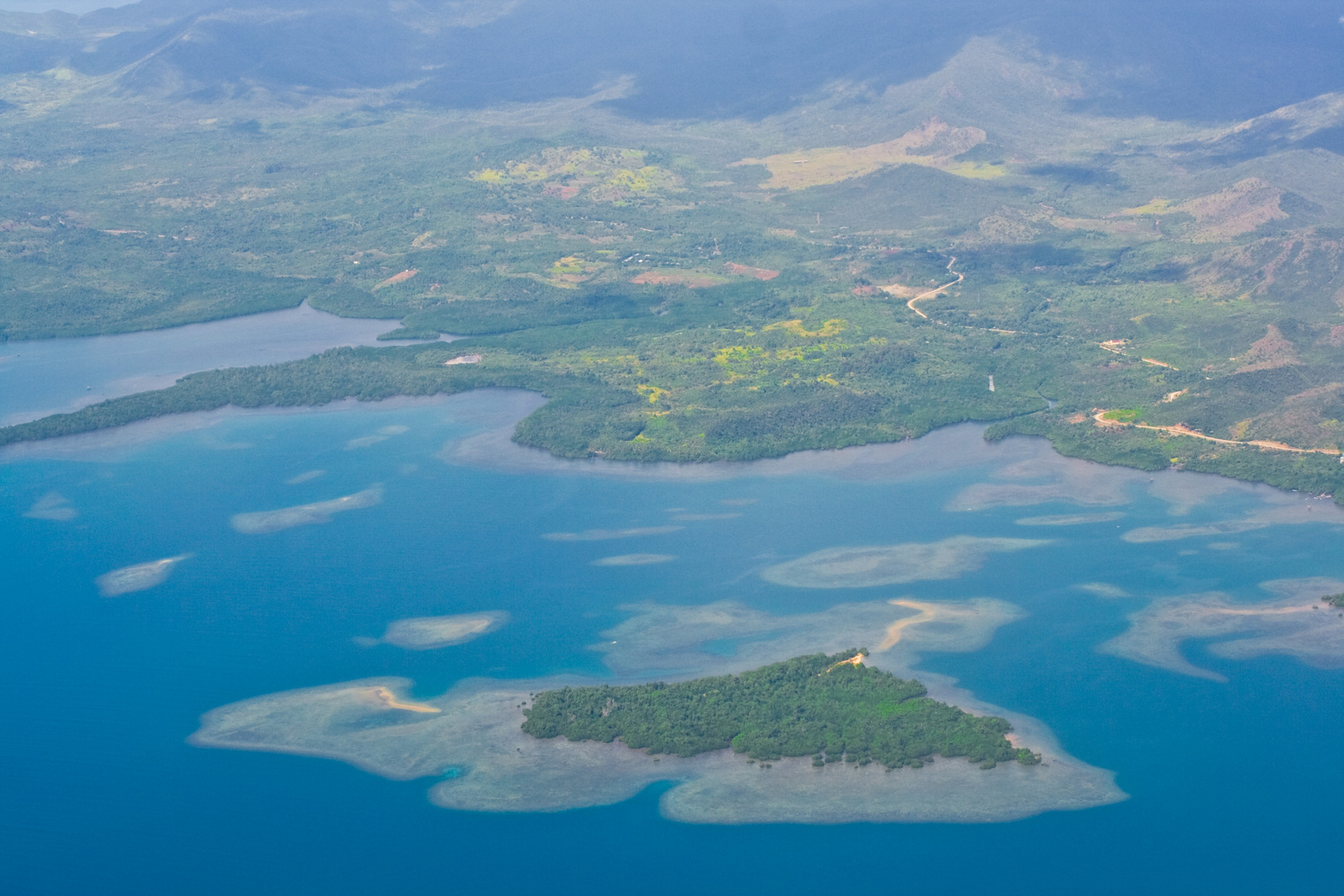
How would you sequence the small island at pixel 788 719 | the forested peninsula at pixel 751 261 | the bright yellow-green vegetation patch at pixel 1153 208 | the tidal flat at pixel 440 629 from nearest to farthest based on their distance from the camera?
the small island at pixel 788 719
the tidal flat at pixel 440 629
the forested peninsula at pixel 751 261
the bright yellow-green vegetation patch at pixel 1153 208

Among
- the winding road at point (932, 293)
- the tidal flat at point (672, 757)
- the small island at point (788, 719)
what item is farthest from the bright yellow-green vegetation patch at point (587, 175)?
the small island at point (788, 719)

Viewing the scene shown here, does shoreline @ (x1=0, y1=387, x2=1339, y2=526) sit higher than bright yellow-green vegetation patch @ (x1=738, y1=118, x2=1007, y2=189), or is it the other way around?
bright yellow-green vegetation patch @ (x1=738, y1=118, x2=1007, y2=189)

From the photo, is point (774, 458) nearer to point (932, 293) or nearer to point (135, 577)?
point (135, 577)

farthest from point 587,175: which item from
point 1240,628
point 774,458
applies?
point 1240,628

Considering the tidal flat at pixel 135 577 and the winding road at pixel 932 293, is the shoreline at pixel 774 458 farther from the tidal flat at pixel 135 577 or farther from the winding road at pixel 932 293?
the winding road at pixel 932 293

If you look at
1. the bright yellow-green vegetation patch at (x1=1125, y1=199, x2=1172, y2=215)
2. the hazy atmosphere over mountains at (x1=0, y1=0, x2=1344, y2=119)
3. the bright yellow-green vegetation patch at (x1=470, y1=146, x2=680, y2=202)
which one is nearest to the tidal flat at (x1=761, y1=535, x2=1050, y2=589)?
the bright yellow-green vegetation patch at (x1=1125, y1=199, x2=1172, y2=215)

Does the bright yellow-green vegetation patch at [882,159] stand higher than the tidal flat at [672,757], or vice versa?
the bright yellow-green vegetation patch at [882,159]

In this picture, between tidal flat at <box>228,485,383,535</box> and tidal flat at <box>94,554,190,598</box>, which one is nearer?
tidal flat at <box>94,554,190,598</box>

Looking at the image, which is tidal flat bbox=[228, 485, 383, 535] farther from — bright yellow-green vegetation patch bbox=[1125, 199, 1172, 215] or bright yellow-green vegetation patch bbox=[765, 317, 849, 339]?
bright yellow-green vegetation patch bbox=[1125, 199, 1172, 215]

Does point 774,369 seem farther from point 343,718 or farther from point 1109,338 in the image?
point 343,718
